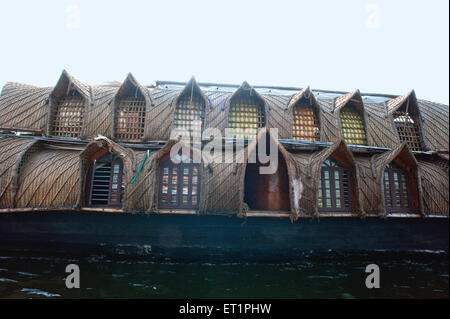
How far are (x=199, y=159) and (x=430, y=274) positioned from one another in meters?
8.93

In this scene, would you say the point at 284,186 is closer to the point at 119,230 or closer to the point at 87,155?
the point at 119,230

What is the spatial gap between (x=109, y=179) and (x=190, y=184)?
9.87ft

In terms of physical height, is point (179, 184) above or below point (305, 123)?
below

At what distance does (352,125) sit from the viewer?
1069 centimetres

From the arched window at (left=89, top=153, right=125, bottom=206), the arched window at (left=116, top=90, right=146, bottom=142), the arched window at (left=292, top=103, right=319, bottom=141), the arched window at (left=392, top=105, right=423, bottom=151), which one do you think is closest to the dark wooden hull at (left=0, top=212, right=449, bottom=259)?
the arched window at (left=89, top=153, right=125, bottom=206)

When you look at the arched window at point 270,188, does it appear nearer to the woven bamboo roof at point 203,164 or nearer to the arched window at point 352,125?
the woven bamboo roof at point 203,164

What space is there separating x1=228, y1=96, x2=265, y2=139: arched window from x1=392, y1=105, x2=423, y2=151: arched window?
22.1 ft

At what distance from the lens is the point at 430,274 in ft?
25.6

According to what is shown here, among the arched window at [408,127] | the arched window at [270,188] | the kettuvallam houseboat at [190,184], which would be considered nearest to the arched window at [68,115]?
the kettuvallam houseboat at [190,184]

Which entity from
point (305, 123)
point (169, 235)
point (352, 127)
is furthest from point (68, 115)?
point (352, 127)

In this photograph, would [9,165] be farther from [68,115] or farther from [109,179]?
[109,179]

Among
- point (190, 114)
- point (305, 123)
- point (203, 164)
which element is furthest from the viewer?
point (305, 123)
